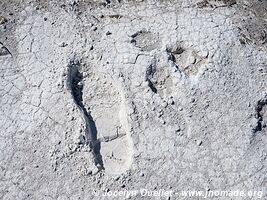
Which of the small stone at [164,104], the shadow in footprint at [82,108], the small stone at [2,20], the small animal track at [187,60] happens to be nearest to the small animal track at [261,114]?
the small animal track at [187,60]

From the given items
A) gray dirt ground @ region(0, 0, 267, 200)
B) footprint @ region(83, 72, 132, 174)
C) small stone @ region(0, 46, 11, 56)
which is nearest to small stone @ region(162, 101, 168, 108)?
gray dirt ground @ region(0, 0, 267, 200)

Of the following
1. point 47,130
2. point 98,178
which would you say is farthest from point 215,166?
point 47,130

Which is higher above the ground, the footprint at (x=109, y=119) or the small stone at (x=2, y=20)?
the small stone at (x=2, y=20)

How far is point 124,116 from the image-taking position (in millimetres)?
2557

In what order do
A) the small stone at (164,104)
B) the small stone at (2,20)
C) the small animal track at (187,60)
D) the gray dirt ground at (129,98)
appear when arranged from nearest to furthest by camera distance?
the gray dirt ground at (129,98)
the small stone at (164,104)
the small animal track at (187,60)
the small stone at (2,20)

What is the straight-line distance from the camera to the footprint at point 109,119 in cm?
247

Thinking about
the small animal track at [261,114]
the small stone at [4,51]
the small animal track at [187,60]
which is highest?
the small stone at [4,51]

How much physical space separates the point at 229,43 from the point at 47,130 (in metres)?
1.20

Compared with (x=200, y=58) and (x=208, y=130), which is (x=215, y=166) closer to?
(x=208, y=130)

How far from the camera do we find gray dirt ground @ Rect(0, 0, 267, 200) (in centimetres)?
242

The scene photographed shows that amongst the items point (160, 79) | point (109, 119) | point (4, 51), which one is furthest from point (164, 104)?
point (4, 51)

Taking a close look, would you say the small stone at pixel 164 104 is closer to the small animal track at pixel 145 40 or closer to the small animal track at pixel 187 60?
the small animal track at pixel 187 60

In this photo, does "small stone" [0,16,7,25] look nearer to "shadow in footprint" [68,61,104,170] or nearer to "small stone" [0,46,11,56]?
"small stone" [0,46,11,56]

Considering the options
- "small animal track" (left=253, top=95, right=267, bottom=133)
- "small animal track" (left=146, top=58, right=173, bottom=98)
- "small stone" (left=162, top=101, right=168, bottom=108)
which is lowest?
"small animal track" (left=253, top=95, right=267, bottom=133)
